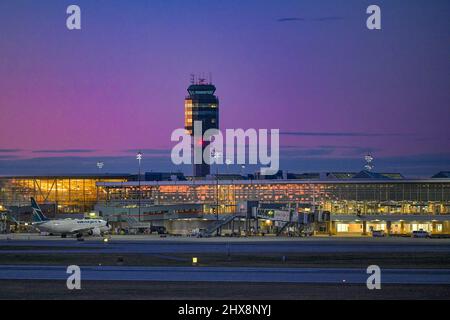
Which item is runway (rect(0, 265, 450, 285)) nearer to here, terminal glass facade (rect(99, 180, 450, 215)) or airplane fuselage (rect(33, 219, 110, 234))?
airplane fuselage (rect(33, 219, 110, 234))

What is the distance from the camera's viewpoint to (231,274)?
58344mm

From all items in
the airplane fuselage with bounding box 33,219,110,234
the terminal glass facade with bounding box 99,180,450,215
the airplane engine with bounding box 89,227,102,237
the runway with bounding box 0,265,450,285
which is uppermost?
the terminal glass facade with bounding box 99,180,450,215

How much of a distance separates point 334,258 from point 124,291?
3122 cm

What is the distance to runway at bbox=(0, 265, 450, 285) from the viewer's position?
54.4 metres

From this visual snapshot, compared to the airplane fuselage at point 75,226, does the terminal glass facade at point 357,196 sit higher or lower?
higher

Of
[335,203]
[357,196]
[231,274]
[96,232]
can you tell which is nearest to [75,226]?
[96,232]

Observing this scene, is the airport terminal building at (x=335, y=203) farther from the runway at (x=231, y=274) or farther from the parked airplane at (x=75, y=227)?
the runway at (x=231, y=274)

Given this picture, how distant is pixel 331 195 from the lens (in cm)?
18138

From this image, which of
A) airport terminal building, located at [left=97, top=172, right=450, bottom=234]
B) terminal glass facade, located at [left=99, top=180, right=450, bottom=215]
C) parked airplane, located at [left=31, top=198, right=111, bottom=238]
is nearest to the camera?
parked airplane, located at [left=31, top=198, right=111, bottom=238]

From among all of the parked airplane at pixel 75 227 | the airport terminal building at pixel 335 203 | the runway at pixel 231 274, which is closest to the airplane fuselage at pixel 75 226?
the parked airplane at pixel 75 227

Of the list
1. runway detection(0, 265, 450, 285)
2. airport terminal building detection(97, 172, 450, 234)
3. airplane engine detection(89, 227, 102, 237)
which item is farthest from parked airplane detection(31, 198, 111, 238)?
runway detection(0, 265, 450, 285)

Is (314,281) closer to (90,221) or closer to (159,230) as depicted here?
(90,221)

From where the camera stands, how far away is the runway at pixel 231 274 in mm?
54438
